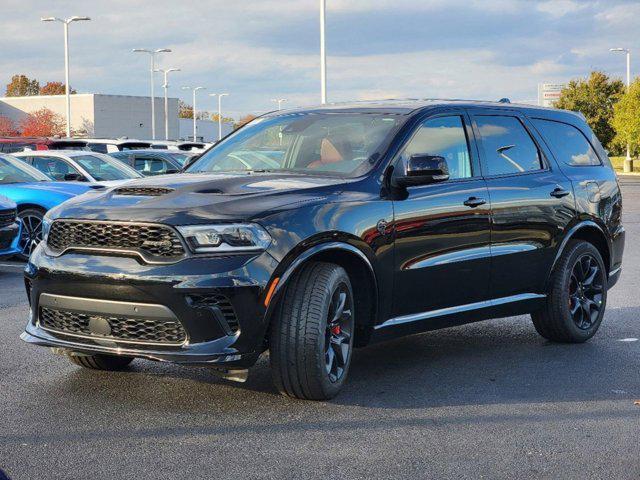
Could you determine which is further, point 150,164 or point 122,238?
point 150,164

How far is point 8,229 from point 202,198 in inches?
282

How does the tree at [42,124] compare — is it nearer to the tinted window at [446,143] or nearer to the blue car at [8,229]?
the blue car at [8,229]

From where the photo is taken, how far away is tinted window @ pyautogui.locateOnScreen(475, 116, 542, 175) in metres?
7.38

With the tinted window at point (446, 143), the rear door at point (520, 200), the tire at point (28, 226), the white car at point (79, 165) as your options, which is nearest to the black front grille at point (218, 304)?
the tinted window at point (446, 143)

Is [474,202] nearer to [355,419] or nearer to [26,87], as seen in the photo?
[355,419]

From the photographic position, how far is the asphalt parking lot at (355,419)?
189 inches

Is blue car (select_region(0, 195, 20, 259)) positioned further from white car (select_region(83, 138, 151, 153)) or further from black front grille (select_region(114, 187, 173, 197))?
white car (select_region(83, 138, 151, 153))

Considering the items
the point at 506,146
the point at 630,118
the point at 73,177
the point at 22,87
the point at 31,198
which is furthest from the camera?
the point at 22,87

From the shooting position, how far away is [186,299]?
5500 millimetres

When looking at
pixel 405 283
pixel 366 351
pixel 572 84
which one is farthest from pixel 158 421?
pixel 572 84

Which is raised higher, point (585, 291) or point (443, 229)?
point (443, 229)

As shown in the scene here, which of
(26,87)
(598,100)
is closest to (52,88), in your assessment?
(26,87)

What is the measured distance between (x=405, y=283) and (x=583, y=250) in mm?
2154

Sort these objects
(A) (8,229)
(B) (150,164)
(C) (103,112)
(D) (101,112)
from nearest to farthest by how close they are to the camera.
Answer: (A) (8,229)
(B) (150,164)
(D) (101,112)
(C) (103,112)
